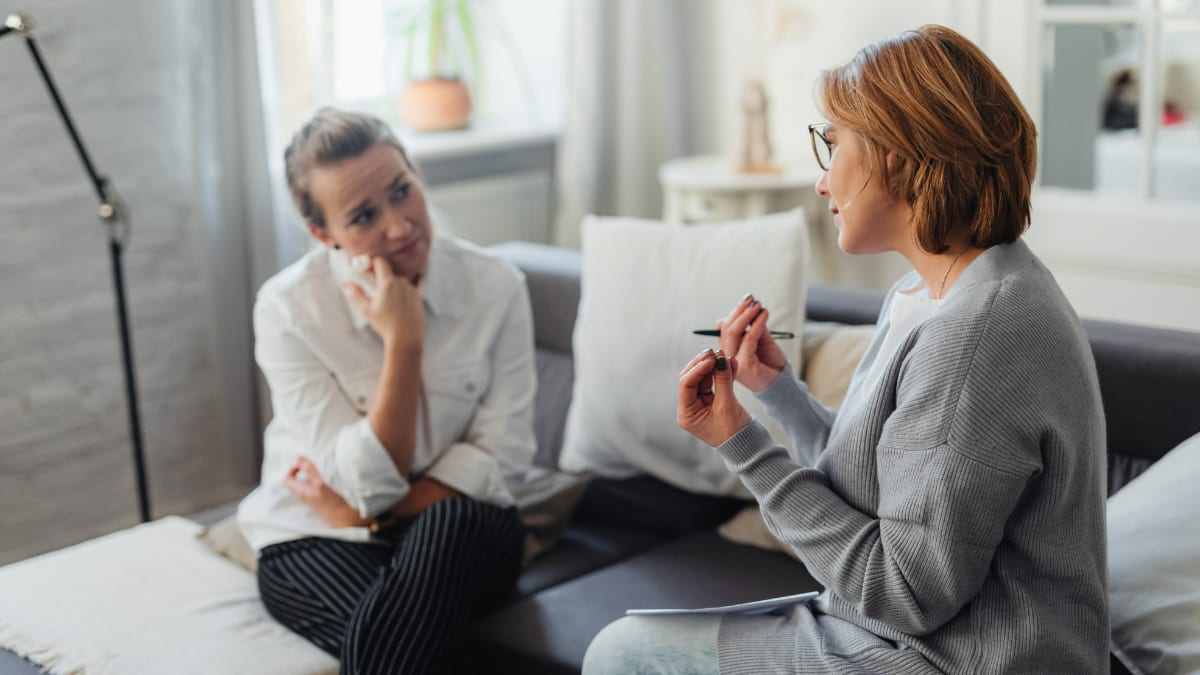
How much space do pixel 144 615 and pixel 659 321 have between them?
897 millimetres

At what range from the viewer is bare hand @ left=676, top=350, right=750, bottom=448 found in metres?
1.28

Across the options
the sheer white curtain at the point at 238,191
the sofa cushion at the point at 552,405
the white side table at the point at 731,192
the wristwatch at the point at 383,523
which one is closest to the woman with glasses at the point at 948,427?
the wristwatch at the point at 383,523

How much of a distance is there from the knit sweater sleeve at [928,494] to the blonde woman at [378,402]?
2.12ft

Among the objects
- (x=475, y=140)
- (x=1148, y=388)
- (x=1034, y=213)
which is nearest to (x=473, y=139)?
(x=475, y=140)

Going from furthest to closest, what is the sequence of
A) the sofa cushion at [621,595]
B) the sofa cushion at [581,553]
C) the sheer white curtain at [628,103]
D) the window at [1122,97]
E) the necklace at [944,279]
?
the sheer white curtain at [628,103] < the window at [1122,97] < the sofa cushion at [581,553] < the sofa cushion at [621,595] < the necklace at [944,279]

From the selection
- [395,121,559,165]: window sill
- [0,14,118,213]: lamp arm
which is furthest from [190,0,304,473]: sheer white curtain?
[395,121,559,165]: window sill

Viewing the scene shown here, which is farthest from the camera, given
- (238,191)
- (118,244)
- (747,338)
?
(238,191)

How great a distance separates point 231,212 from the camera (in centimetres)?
281

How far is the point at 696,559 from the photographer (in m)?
1.99

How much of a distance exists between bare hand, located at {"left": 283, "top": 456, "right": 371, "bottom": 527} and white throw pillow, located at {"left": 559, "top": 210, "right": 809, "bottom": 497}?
18.9 inches

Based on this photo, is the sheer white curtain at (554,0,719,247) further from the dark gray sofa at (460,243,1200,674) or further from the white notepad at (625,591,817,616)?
the white notepad at (625,591,817,616)

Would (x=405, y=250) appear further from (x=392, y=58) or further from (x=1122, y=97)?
(x=1122, y=97)

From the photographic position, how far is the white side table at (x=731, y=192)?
10.8 feet

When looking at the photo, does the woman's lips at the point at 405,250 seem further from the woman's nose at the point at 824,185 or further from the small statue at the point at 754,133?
the small statue at the point at 754,133
